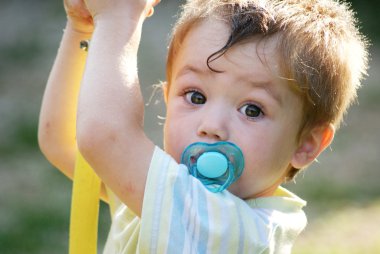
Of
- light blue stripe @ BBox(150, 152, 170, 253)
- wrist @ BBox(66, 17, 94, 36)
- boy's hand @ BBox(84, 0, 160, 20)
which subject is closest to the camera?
light blue stripe @ BBox(150, 152, 170, 253)

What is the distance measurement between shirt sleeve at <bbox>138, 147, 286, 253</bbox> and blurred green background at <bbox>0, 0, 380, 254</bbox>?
100 inches

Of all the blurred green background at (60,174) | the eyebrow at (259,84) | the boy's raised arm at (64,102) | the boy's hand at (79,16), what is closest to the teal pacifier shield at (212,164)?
the eyebrow at (259,84)

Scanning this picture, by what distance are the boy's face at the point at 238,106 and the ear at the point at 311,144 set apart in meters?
0.11

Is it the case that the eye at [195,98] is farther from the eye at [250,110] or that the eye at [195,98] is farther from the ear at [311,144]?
the ear at [311,144]

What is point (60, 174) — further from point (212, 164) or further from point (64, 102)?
point (212, 164)

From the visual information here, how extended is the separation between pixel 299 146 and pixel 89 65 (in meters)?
0.65

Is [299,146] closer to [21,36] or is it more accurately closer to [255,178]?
[255,178]

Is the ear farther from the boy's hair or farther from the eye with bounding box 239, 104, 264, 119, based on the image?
the eye with bounding box 239, 104, 264, 119

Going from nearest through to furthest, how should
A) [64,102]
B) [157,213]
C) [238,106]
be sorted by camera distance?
[157,213] < [238,106] < [64,102]

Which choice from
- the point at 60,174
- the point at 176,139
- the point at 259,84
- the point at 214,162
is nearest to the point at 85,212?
the point at 176,139

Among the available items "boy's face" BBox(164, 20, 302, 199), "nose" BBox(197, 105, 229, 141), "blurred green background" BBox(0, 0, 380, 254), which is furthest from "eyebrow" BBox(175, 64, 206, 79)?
"blurred green background" BBox(0, 0, 380, 254)

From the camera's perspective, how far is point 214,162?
6.22ft

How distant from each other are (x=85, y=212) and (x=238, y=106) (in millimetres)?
532

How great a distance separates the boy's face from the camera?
6.45 feet
